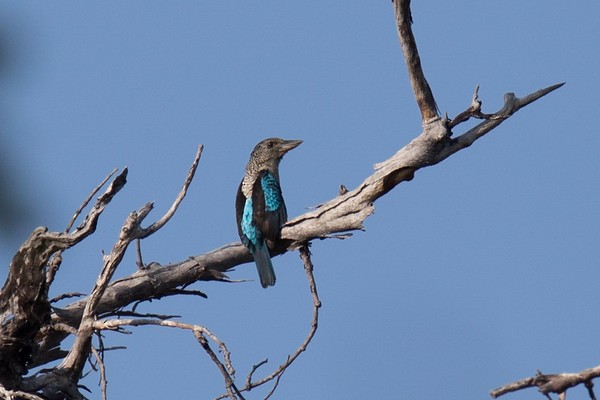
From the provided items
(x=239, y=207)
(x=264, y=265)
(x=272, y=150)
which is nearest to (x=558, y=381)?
(x=264, y=265)

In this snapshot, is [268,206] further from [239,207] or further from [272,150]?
[272,150]

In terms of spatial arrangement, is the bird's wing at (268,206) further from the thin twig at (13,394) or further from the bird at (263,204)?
the thin twig at (13,394)

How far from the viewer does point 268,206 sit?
8070 millimetres

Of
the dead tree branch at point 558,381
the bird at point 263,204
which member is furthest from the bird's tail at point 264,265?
the dead tree branch at point 558,381

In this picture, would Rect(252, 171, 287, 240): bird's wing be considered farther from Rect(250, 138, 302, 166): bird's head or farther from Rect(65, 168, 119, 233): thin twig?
Rect(65, 168, 119, 233): thin twig

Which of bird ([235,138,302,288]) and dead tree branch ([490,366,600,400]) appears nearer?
dead tree branch ([490,366,600,400])

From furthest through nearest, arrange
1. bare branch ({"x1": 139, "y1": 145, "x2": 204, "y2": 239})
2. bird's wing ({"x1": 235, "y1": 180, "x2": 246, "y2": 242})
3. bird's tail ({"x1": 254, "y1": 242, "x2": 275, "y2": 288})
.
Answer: bird's wing ({"x1": 235, "y1": 180, "x2": 246, "y2": 242})
bird's tail ({"x1": 254, "y1": 242, "x2": 275, "y2": 288})
bare branch ({"x1": 139, "y1": 145, "x2": 204, "y2": 239})

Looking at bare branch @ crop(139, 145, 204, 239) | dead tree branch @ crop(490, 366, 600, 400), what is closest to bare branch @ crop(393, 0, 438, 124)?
bare branch @ crop(139, 145, 204, 239)

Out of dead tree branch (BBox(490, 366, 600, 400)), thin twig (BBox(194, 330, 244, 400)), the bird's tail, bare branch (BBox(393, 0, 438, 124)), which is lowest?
dead tree branch (BBox(490, 366, 600, 400))

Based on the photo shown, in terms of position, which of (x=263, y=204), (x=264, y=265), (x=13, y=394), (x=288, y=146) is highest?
(x=288, y=146)

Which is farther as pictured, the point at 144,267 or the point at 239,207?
the point at 239,207

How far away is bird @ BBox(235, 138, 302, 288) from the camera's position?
24.7 ft

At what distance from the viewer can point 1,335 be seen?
5832 millimetres

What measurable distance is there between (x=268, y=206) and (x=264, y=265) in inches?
24.6
